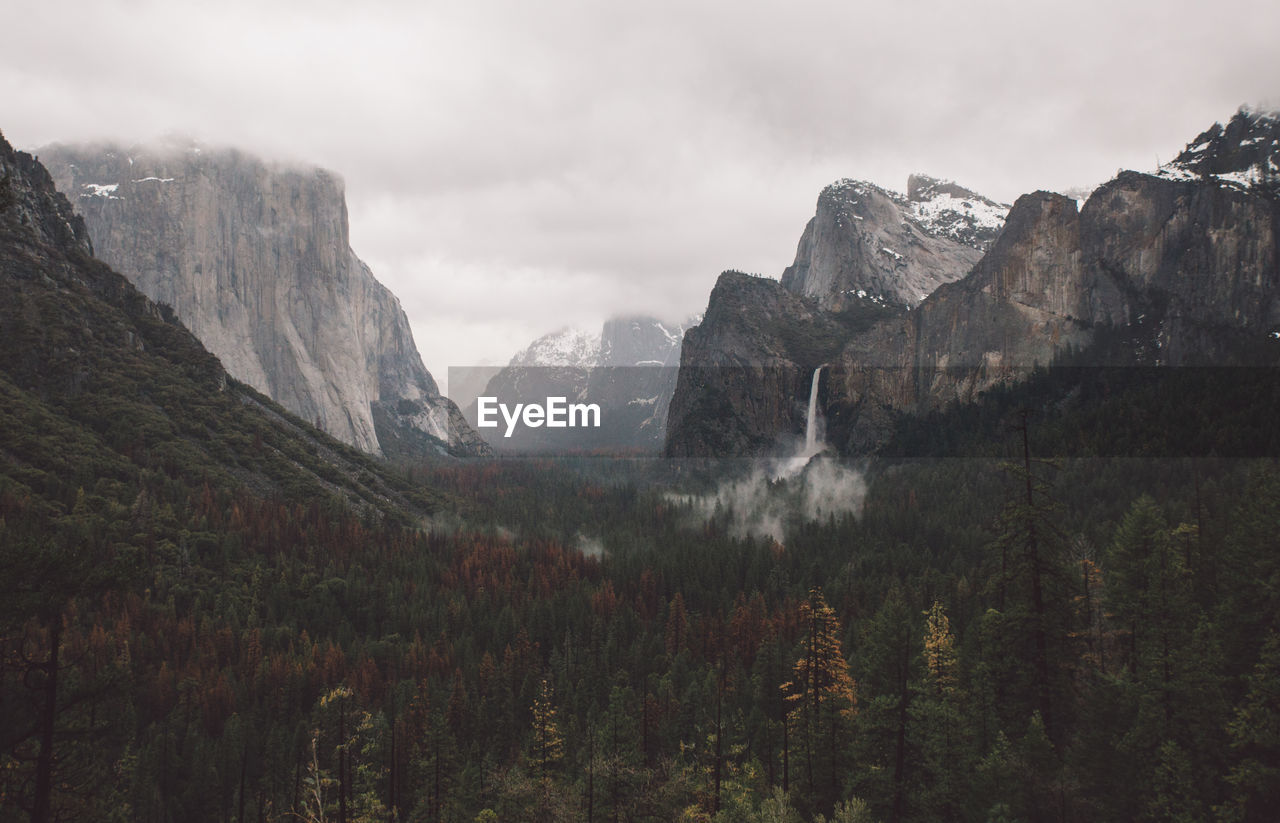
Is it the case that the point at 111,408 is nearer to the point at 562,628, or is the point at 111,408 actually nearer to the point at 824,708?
the point at 562,628

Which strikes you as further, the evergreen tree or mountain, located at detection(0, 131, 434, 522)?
mountain, located at detection(0, 131, 434, 522)

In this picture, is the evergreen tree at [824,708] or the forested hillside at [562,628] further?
the evergreen tree at [824,708]

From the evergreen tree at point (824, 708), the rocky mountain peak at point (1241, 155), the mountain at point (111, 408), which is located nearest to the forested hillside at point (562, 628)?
the evergreen tree at point (824, 708)

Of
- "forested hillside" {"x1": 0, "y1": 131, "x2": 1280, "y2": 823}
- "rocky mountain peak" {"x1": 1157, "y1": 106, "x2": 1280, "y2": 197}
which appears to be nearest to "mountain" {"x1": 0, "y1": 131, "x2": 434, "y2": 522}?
"forested hillside" {"x1": 0, "y1": 131, "x2": 1280, "y2": 823}

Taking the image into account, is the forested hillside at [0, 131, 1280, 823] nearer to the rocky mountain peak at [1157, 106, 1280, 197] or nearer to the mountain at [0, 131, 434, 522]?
the mountain at [0, 131, 434, 522]

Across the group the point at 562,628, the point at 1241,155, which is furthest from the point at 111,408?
the point at 1241,155

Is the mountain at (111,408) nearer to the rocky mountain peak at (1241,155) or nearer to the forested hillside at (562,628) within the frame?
the forested hillside at (562,628)

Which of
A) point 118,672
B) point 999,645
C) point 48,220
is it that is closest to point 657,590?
point 999,645

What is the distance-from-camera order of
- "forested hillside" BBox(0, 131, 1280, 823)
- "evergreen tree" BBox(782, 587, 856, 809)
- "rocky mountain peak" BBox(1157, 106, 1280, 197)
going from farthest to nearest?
1. "rocky mountain peak" BBox(1157, 106, 1280, 197)
2. "evergreen tree" BBox(782, 587, 856, 809)
3. "forested hillside" BBox(0, 131, 1280, 823)
